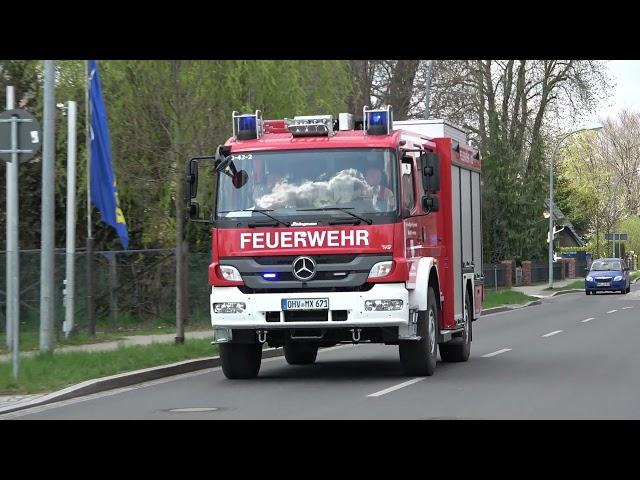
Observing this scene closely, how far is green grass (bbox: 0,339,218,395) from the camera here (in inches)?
593

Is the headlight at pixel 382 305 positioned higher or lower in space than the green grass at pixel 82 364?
higher

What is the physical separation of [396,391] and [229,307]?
2.44 meters

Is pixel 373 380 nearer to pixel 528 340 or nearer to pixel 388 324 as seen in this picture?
pixel 388 324

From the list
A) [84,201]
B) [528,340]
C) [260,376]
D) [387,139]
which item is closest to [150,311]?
[84,201]

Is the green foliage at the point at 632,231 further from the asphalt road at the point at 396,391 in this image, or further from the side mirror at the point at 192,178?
the side mirror at the point at 192,178

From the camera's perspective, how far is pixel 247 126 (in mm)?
16500

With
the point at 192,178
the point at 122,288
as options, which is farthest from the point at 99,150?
the point at 192,178

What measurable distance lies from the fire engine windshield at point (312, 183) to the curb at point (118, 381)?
7.71ft

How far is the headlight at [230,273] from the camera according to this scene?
52.3 ft

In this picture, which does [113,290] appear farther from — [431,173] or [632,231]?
[632,231]

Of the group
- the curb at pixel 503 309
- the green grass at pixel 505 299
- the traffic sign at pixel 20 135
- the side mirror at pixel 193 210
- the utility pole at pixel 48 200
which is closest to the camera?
the traffic sign at pixel 20 135

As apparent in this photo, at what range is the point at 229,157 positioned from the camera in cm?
1627

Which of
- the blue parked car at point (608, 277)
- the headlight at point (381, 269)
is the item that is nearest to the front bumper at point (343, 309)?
the headlight at point (381, 269)
